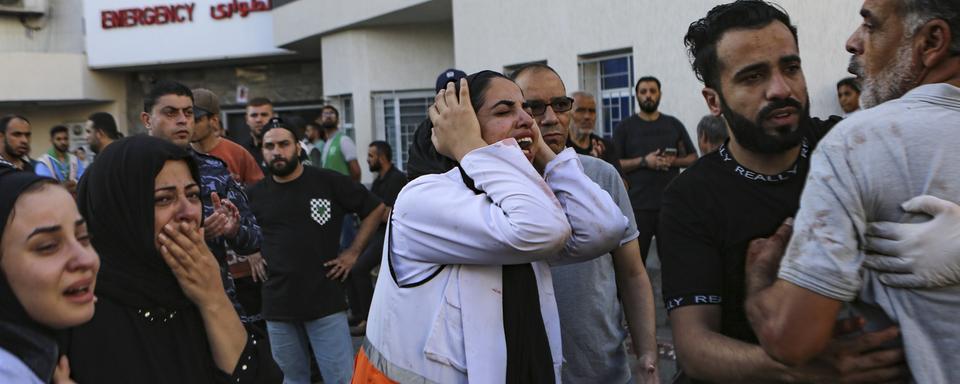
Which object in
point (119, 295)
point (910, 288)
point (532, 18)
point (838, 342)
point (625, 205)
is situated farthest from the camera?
point (532, 18)

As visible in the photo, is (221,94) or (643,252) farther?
(221,94)

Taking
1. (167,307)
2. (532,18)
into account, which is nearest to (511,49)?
(532,18)

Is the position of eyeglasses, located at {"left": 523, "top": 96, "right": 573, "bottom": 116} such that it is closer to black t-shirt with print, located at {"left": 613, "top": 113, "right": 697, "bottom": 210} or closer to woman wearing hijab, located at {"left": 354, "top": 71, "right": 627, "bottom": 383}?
woman wearing hijab, located at {"left": 354, "top": 71, "right": 627, "bottom": 383}

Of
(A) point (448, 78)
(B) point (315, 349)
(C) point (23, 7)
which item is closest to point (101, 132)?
(B) point (315, 349)

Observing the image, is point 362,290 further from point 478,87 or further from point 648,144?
point 478,87

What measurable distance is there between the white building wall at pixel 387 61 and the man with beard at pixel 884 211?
13.8 metres

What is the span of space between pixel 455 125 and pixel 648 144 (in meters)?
5.50

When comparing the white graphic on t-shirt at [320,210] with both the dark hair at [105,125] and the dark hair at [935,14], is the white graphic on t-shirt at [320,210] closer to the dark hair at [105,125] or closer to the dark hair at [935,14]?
the dark hair at [105,125]

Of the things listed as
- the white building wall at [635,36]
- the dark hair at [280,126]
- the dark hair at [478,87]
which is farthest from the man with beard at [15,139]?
the dark hair at [478,87]

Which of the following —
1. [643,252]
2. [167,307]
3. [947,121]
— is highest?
[947,121]

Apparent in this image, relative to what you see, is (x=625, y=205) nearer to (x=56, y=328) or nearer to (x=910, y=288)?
(x=910, y=288)

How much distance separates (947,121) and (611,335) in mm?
1709

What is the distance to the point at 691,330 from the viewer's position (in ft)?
7.23

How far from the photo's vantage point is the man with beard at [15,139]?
808 centimetres
